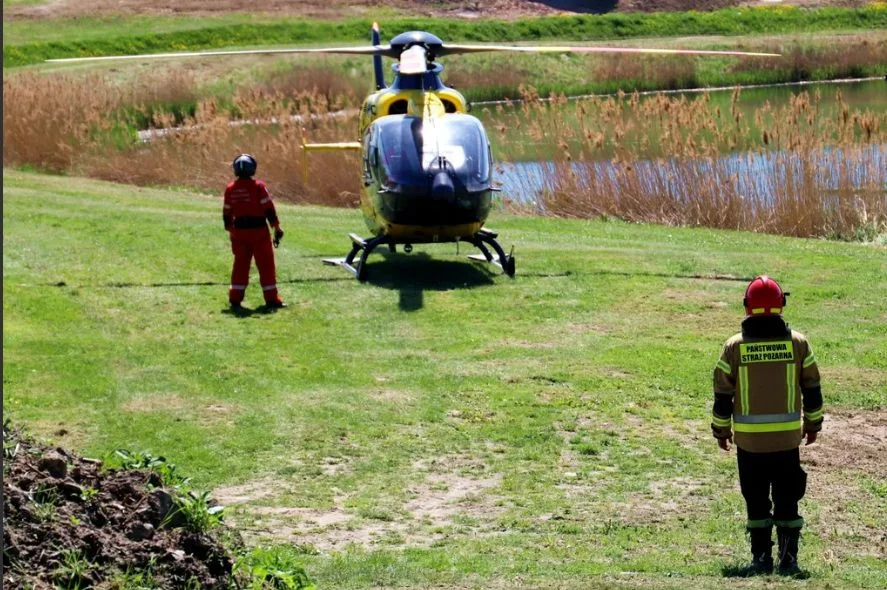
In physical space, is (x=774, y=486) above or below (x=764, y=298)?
below

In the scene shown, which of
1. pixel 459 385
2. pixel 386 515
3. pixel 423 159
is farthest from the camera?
pixel 423 159

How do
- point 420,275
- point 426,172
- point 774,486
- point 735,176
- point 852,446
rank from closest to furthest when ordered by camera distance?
point 774,486, point 852,446, point 426,172, point 420,275, point 735,176

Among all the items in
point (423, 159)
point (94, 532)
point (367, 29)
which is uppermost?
point (367, 29)

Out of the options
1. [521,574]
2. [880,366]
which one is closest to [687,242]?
[880,366]

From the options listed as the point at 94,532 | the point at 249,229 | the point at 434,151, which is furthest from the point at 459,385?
the point at 94,532

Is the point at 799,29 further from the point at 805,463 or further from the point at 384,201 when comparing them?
the point at 805,463

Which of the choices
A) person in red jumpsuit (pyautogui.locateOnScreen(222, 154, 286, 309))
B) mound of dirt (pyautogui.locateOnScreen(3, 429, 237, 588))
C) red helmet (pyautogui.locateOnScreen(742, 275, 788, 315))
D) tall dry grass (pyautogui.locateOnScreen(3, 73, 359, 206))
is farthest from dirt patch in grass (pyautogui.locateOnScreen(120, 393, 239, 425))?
tall dry grass (pyautogui.locateOnScreen(3, 73, 359, 206))

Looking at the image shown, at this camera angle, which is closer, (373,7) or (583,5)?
(373,7)

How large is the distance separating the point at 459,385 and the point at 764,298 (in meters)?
5.43

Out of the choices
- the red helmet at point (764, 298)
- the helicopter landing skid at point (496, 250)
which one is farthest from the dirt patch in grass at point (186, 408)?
the helicopter landing skid at point (496, 250)

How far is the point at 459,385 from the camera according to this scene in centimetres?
1243

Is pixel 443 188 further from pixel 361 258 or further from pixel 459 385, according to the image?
pixel 459 385

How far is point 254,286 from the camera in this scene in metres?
16.8

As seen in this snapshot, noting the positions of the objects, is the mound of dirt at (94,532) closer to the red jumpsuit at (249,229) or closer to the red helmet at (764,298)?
the red helmet at (764,298)
